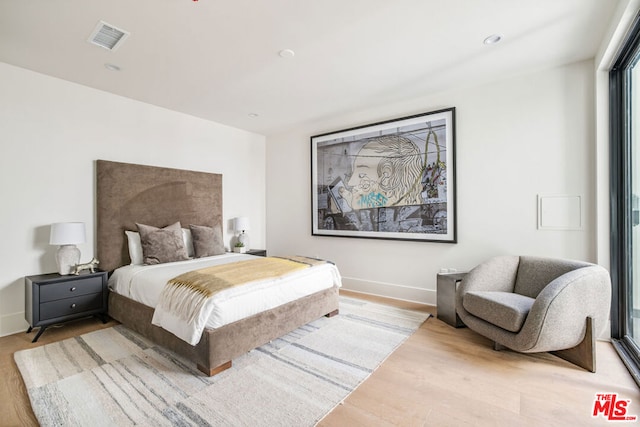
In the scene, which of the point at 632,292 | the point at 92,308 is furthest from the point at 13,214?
the point at 632,292

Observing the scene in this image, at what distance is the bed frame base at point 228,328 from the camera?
2.18 meters

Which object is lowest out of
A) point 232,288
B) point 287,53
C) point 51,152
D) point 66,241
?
point 232,288

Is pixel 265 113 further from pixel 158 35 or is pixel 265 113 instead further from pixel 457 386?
pixel 457 386

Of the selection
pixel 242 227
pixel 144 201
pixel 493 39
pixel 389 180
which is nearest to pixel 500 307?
pixel 389 180

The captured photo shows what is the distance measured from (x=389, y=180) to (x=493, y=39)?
1.92 meters

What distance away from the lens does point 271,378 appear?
7.13 feet

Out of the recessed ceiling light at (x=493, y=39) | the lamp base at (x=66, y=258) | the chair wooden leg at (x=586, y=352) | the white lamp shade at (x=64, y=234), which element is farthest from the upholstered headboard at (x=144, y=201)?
the chair wooden leg at (x=586, y=352)

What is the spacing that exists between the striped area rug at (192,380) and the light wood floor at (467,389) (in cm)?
10

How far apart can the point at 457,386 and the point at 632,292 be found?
1.87m

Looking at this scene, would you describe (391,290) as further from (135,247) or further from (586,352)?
(135,247)

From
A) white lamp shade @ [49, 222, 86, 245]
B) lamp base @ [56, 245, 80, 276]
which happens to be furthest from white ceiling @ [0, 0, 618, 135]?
lamp base @ [56, 245, 80, 276]

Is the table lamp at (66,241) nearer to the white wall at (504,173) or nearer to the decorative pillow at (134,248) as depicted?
the decorative pillow at (134,248)

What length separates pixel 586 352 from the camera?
2240 millimetres

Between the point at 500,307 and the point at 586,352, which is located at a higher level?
the point at 500,307
